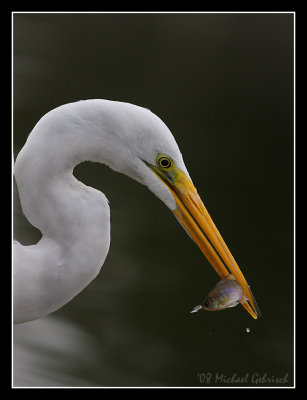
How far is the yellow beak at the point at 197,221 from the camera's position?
58.8 inches

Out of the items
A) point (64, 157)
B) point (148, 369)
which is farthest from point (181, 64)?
→ point (64, 157)

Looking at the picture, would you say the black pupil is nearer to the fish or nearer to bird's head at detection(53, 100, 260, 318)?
bird's head at detection(53, 100, 260, 318)

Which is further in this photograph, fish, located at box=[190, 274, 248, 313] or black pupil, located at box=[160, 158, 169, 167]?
fish, located at box=[190, 274, 248, 313]

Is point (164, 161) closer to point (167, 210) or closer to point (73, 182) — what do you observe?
point (73, 182)

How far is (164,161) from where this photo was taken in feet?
4.79

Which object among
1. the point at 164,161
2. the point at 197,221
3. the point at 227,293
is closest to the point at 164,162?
the point at 164,161

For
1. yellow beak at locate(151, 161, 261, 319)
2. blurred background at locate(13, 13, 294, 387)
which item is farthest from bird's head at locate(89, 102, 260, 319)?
blurred background at locate(13, 13, 294, 387)

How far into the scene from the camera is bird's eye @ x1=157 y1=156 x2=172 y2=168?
146 centimetres

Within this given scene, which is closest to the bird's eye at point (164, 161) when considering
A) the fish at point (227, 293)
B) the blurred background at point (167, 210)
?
the fish at point (227, 293)

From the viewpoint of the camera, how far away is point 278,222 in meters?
3.70

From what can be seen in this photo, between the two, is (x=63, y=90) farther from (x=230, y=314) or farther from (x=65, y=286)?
(x=65, y=286)

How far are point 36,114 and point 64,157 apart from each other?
2.68 m

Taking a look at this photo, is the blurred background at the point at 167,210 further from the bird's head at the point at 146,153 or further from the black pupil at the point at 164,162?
the black pupil at the point at 164,162

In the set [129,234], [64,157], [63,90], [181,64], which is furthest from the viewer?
[181,64]
